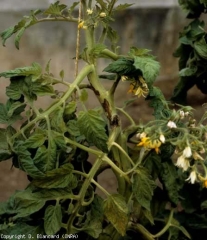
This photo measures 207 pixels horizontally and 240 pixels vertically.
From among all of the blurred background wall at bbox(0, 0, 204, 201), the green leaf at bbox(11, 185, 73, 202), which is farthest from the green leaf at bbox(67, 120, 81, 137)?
the blurred background wall at bbox(0, 0, 204, 201)

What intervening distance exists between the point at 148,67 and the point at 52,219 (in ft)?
1.11

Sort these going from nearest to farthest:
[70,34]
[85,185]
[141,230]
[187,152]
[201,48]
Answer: [187,152], [85,185], [141,230], [201,48], [70,34]

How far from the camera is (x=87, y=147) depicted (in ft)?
3.74

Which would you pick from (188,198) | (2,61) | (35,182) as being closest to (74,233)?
(35,182)

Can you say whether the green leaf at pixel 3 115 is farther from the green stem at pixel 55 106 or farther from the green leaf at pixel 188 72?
the green leaf at pixel 188 72

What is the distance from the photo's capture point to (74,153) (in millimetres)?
1146

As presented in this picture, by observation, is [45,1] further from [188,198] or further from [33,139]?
[33,139]

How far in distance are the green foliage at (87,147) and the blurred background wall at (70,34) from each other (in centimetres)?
112

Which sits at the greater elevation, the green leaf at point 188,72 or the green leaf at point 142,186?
the green leaf at point 188,72

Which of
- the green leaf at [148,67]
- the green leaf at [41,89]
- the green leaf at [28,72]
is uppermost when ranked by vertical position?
the green leaf at [148,67]

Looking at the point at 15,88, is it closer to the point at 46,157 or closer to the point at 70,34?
the point at 46,157

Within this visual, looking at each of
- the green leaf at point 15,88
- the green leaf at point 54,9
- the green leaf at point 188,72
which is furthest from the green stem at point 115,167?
the green leaf at point 188,72

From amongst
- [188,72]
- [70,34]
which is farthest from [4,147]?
[70,34]

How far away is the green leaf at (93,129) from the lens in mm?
1004
